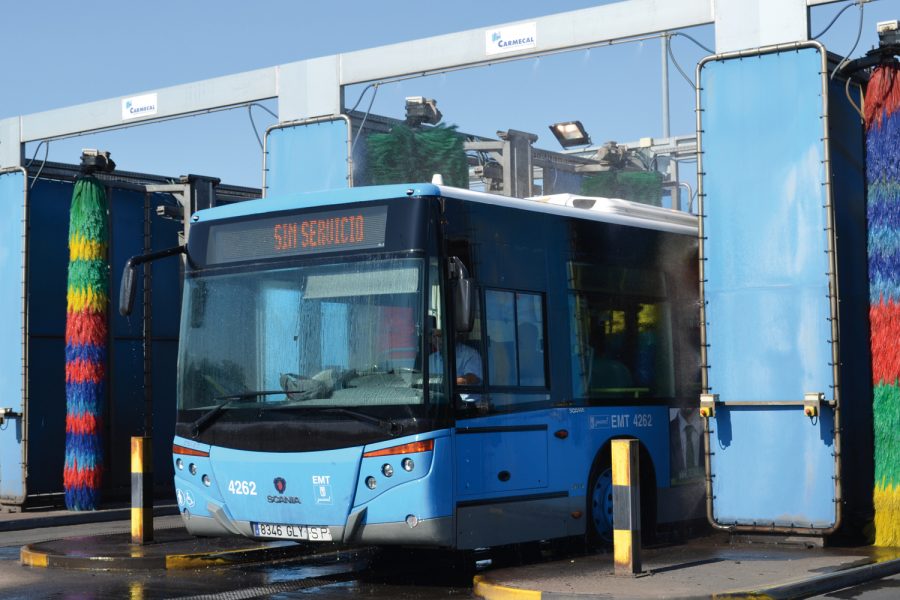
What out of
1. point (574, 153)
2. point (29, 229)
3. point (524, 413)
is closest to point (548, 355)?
point (524, 413)

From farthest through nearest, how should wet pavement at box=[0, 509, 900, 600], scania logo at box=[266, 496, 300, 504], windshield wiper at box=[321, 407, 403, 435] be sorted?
scania logo at box=[266, 496, 300, 504], windshield wiper at box=[321, 407, 403, 435], wet pavement at box=[0, 509, 900, 600]

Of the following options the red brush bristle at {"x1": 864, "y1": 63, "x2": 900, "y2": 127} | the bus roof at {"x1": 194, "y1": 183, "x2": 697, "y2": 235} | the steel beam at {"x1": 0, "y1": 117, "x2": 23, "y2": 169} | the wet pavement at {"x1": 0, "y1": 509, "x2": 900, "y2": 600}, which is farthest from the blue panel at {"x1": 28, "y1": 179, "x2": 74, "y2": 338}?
the red brush bristle at {"x1": 864, "y1": 63, "x2": 900, "y2": 127}

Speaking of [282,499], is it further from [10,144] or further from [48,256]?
[10,144]

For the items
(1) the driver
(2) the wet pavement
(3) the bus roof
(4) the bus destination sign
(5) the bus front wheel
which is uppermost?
(3) the bus roof

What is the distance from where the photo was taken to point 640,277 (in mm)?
13836

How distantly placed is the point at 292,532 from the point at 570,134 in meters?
14.8

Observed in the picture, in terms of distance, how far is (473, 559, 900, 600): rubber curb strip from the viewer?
9.58 meters

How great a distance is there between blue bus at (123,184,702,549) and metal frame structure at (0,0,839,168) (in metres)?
3.24

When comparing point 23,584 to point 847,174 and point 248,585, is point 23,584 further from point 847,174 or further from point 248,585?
point 847,174

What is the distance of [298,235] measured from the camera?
11586mm

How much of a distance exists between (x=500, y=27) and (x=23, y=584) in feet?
30.3

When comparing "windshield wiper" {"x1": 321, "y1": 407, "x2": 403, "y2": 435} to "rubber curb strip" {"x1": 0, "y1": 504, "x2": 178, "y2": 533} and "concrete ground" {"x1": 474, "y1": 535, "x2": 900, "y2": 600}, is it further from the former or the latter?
"rubber curb strip" {"x1": 0, "y1": 504, "x2": 178, "y2": 533}

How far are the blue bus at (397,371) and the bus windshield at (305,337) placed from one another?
2 centimetres

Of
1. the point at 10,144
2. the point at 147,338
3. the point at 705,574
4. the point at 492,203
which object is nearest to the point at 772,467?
the point at 705,574
